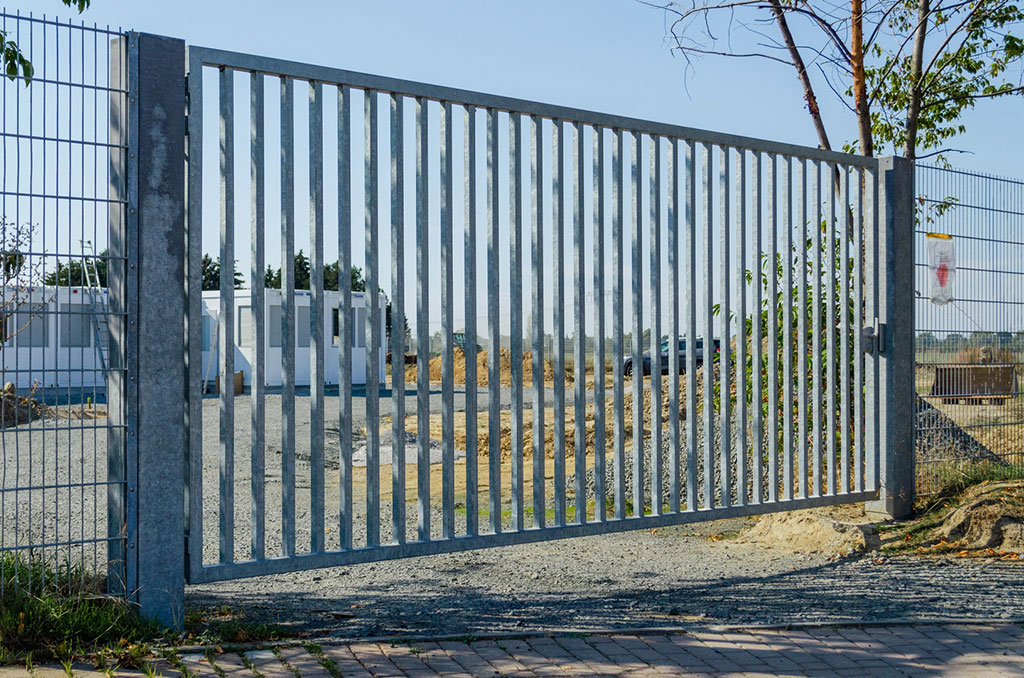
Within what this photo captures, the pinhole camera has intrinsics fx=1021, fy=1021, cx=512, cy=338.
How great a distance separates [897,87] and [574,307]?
5.94 meters

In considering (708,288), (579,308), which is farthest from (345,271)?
(708,288)

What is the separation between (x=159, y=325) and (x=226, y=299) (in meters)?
0.30

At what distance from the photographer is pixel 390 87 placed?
16.1 feet

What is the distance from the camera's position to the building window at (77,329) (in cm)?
418

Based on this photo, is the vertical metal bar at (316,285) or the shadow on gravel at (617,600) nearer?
the shadow on gravel at (617,600)

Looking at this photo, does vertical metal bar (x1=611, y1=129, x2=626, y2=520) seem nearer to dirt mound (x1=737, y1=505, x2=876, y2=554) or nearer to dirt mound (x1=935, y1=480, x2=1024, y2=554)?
dirt mound (x1=737, y1=505, x2=876, y2=554)

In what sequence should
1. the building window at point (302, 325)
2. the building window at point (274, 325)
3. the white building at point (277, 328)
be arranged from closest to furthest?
the white building at point (277, 328), the building window at point (274, 325), the building window at point (302, 325)

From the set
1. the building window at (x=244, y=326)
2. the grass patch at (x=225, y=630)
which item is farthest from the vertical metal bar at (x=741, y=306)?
the building window at (x=244, y=326)

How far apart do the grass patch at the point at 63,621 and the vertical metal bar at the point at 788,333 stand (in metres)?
3.96

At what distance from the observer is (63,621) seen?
4039 mm

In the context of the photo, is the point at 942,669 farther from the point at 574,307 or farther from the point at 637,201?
the point at 637,201

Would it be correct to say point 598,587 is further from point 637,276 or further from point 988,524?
point 988,524

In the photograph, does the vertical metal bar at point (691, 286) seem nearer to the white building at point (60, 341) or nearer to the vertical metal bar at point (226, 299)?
the vertical metal bar at point (226, 299)

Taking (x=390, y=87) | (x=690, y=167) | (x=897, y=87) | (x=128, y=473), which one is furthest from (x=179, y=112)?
(x=897, y=87)
